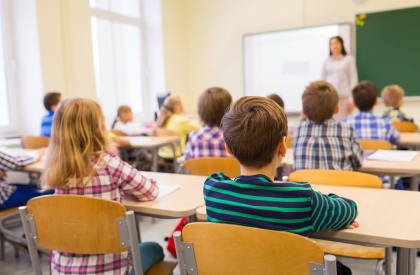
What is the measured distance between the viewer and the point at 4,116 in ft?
13.7

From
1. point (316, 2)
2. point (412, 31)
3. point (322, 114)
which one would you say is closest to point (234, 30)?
point (316, 2)

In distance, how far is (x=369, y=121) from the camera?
2768 millimetres

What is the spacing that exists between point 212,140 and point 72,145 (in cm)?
102

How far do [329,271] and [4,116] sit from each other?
4337 millimetres

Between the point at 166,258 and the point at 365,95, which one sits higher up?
the point at 365,95

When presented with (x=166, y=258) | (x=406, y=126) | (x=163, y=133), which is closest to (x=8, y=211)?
(x=166, y=258)

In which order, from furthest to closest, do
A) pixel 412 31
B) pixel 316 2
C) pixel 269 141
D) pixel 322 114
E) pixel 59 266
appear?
1. pixel 316 2
2. pixel 412 31
3. pixel 322 114
4. pixel 59 266
5. pixel 269 141

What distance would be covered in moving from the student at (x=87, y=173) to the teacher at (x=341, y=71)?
3990mm

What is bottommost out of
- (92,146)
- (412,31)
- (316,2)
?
(92,146)

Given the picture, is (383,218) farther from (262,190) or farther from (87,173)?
(87,173)

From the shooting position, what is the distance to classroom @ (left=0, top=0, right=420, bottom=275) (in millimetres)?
967

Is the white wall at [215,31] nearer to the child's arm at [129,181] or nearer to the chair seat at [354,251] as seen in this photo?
the chair seat at [354,251]

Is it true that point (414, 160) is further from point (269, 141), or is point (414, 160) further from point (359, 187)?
point (269, 141)

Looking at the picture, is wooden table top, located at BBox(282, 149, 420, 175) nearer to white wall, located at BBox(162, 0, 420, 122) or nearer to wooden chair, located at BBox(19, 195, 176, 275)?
wooden chair, located at BBox(19, 195, 176, 275)
